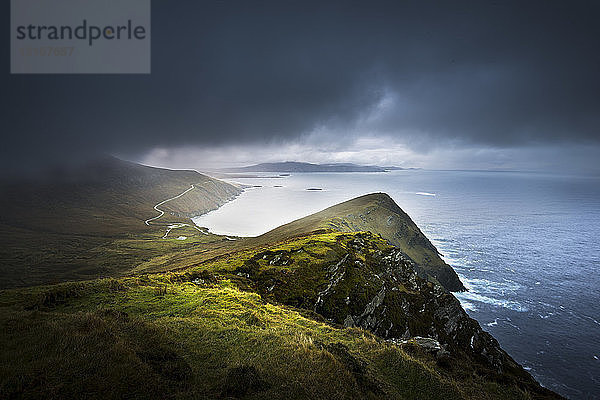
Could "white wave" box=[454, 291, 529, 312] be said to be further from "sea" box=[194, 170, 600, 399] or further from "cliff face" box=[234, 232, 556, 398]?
"cliff face" box=[234, 232, 556, 398]

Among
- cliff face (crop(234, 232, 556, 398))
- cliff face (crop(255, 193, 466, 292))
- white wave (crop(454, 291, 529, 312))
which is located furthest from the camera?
cliff face (crop(255, 193, 466, 292))

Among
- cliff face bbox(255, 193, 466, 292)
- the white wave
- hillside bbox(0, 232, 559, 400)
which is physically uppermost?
hillside bbox(0, 232, 559, 400)

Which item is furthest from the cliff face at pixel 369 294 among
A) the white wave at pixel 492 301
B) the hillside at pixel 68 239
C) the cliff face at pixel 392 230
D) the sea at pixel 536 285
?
the hillside at pixel 68 239

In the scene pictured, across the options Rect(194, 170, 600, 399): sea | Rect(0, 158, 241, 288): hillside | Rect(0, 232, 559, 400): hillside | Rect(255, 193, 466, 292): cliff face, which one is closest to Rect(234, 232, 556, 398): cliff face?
Rect(0, 232, 559, 400): hillside

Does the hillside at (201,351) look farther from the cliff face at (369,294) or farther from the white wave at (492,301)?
the white wave at (492,301)

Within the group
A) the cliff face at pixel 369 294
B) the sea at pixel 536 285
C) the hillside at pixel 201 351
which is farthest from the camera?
the sea at pixel 536 285

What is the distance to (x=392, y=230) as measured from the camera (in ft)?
350

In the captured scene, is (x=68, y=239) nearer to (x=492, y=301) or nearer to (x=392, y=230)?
(x=392, y=230)

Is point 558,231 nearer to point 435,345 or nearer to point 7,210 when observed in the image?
point 435,345

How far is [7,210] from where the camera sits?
16788 cm

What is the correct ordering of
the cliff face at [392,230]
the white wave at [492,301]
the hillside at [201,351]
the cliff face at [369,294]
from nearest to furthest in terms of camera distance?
the hillside at [201,351]
the cliff face at [369,294]
the white wave at [492,301]
the cliff face at [392,230]

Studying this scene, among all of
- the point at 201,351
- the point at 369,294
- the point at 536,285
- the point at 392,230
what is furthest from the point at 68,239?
the point at 536,285

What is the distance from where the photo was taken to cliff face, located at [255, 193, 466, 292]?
83.4 metres

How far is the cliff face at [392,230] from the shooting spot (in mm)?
83425
